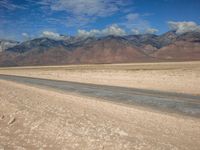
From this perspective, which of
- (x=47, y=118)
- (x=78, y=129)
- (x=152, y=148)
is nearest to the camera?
→ (x=152, y=148)

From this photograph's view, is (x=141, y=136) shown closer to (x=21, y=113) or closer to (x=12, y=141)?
(x=12, y=141)

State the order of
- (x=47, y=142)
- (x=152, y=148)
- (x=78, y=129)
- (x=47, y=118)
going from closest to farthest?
(x=152, y=148), (x=47, y=142), (x=78, y=129), (x=47, y=118)

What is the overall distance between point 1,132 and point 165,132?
5875 millimetres

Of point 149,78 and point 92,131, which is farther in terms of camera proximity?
point 149,78

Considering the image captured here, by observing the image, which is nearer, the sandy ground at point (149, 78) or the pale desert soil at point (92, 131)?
the pale desert soil at point (92, 131)

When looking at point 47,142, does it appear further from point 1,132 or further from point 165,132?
point 165,132

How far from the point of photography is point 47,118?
10.7 metres

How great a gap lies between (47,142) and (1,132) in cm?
216

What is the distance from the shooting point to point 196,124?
35.7 ft

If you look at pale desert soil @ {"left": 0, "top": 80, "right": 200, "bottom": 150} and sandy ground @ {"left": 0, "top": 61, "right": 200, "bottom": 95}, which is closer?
pale desert soil @ {"left": 0, "top": 80, "right": 200, "bottom": 150}

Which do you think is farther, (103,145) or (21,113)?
(21,113)

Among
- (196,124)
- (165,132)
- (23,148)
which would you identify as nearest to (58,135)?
(23,148)

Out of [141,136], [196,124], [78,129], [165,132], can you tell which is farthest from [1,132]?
[196,124]

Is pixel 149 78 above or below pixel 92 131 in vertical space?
above
